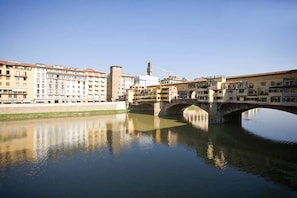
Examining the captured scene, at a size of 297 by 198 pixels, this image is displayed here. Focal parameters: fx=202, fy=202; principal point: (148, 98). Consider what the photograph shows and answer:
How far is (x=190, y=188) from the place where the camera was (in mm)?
14734

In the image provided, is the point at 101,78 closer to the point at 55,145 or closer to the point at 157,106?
the point at 157,106

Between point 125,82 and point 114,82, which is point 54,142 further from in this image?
point 125,82

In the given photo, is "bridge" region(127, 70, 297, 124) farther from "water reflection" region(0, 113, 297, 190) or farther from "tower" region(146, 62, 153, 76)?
"tower" region(146, 62, 153, 76)

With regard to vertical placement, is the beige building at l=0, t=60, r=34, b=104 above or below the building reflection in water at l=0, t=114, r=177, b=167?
above

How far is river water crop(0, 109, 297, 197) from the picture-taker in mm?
14375

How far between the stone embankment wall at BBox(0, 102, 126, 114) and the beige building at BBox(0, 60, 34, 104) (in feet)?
31.1

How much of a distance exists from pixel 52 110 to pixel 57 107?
5.10 feet

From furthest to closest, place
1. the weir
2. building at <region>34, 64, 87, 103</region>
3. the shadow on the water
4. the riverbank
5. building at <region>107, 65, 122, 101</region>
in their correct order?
1. building at <region>107, 65, 122, 101</region>
2. building at <region>34, 64, 87, 103</region>
3. the riverbank
4. the weir
5. the shadow on the water

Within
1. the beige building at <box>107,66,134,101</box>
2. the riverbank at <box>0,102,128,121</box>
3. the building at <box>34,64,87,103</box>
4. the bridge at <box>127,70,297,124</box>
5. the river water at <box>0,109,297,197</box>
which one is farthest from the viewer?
the beige building at <box>107,66,134,101</box>

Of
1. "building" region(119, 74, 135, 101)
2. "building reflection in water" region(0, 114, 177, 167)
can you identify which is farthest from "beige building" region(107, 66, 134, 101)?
"building reflection in water" region(0, 114, 177, 167)

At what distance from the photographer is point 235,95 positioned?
126 ft

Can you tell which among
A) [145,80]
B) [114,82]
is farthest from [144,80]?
[114,82]

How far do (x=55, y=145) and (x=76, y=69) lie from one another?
53872 mm

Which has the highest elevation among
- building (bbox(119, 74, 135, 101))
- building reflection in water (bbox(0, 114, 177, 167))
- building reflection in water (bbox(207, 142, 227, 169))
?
building (bbox(119, 74, 135, 101))
